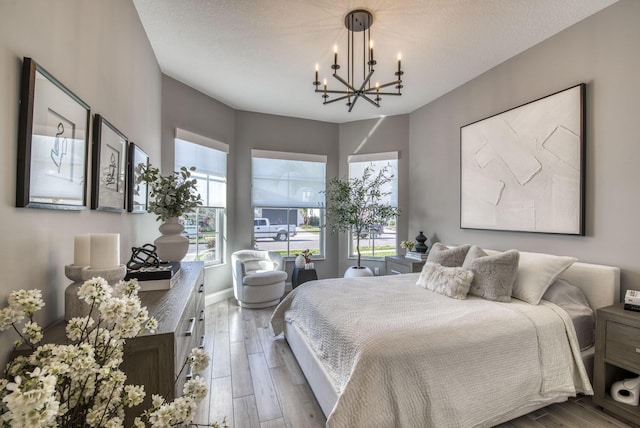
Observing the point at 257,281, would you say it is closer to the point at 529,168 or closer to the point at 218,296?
the point at 218,296

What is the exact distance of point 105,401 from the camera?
0.77 meters

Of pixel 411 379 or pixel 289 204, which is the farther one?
pixel 289 204

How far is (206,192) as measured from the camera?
423cm

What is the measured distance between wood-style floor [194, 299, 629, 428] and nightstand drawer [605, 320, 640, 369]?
417 mm

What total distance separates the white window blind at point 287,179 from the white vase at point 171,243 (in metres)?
2.45

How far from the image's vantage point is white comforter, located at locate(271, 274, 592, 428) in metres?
1.55

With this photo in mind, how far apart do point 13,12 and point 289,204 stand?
160 inches

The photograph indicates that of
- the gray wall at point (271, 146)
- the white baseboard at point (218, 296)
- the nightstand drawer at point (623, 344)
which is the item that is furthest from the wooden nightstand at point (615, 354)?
the white baseboard at point (218, 296)

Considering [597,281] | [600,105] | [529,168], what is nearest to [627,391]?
[597,281]

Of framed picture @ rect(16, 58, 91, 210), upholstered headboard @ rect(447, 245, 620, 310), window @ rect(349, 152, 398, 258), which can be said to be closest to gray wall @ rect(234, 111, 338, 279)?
window @ rect(349, 152, 398, 258)

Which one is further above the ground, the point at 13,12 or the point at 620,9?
the point at 620,9

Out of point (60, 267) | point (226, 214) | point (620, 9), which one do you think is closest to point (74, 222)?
point (60, 267)

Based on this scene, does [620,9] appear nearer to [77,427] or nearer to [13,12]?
[13,12]

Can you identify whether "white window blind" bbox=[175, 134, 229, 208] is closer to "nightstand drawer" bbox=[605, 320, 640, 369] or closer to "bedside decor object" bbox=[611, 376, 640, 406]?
"nightstand drawer" bbox=[605, 320, 640, 369]
